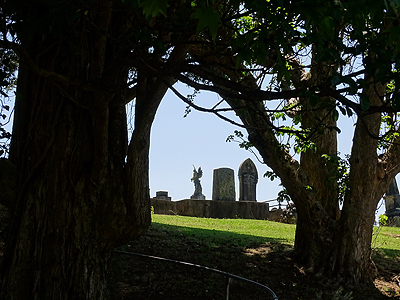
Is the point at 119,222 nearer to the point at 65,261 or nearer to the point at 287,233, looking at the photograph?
the point at 65,261

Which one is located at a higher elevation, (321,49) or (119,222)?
(321,49)

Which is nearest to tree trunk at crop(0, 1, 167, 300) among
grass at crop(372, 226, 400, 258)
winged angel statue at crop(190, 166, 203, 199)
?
grass at crop(372, 226, 400, 258)

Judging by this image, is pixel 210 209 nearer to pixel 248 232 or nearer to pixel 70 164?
pixel 248 232

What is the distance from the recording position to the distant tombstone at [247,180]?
23.6 meters

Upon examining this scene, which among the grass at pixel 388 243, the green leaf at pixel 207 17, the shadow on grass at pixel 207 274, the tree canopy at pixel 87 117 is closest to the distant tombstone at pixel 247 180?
the grass at pixel 388 243

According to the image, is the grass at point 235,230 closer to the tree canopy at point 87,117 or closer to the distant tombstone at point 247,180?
the tree canopy at point 87,117

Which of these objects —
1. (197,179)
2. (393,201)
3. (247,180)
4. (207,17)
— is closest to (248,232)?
(247,180)

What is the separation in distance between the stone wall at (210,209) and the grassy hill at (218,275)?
867cm

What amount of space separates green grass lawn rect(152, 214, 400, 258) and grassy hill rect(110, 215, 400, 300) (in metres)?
0.52

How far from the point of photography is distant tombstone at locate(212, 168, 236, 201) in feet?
74.6

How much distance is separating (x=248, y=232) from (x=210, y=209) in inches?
240

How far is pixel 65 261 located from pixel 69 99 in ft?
4.54

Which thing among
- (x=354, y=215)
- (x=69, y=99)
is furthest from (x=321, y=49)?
(x=354, y=215)

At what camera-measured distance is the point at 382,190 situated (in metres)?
8.47
